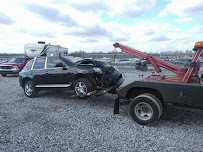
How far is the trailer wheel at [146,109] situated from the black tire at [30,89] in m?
4.53

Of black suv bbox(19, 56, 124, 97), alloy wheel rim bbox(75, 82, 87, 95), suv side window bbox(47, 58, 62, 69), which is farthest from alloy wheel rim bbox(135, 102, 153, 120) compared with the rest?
suv side window bbox(47, 58, 62, 69)

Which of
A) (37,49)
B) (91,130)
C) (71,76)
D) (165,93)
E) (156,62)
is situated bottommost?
(91,130)

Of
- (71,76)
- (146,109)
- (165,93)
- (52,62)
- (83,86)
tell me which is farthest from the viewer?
(52,62)

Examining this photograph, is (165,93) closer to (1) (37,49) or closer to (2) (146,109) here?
(2) (146,109)

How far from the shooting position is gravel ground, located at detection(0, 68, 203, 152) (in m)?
3.11

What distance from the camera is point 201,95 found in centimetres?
341

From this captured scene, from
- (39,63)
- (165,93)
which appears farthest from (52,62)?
(165,93)

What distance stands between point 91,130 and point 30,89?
424cm

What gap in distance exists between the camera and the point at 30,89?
686 cm

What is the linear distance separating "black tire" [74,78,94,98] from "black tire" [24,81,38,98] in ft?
7.33

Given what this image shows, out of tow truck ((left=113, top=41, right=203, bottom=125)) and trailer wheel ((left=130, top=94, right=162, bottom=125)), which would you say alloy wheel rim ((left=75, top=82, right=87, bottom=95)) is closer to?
tow truck ((left=113, top=41, right=203, bottom=125))

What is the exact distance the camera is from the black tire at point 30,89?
6.74m

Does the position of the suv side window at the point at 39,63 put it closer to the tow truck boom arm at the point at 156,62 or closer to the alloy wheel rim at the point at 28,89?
the alloy wheel rim at the point at 28,89

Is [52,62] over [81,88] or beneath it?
over
